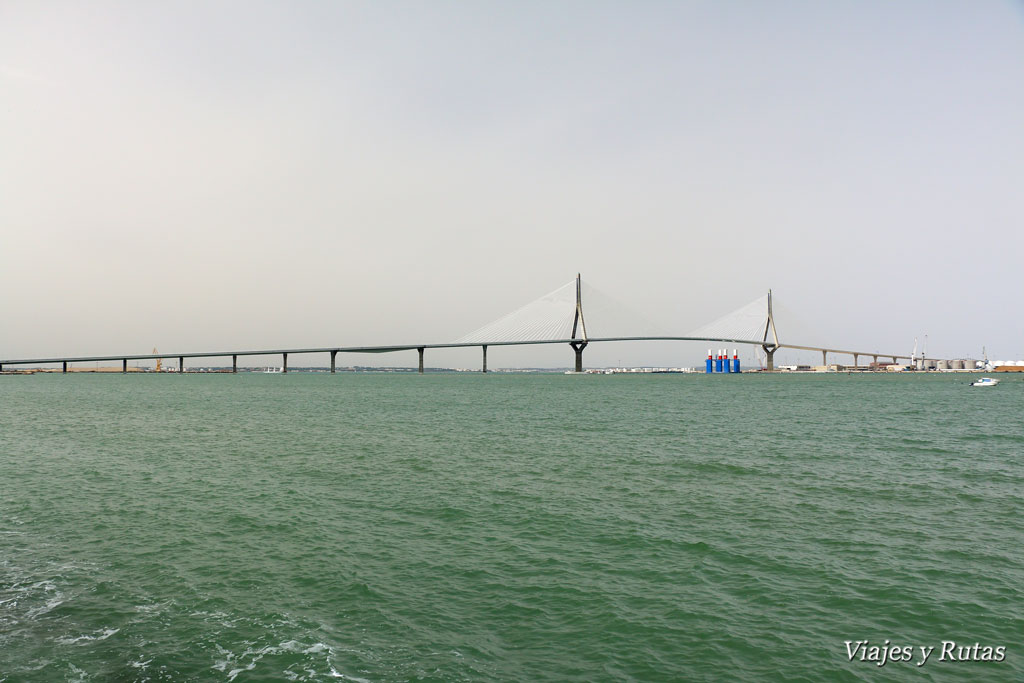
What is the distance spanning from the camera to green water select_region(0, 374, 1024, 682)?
7.53 meters

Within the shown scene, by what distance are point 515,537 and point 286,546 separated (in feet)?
14.6

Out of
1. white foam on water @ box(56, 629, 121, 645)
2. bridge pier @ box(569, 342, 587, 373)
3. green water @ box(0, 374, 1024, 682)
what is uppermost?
bridge pier @ box(569, 342, 587, 373)

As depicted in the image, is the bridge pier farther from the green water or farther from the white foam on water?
the white foam on water

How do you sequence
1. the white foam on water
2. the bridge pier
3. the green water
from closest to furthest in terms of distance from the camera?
the green water → the white foam on water → the bridge pier

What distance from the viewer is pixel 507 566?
35.4 feet

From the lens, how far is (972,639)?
802cm

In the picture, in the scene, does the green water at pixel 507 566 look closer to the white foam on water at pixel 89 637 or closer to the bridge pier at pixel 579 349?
the white foam on water at pixel 89 637

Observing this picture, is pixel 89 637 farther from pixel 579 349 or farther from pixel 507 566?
pixel 579 349

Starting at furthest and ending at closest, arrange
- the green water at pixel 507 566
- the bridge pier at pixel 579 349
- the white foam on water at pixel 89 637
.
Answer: the bridge pier at pixel 579 349, the white foam on water at pixel 89 637, the green water at pixel 507 566

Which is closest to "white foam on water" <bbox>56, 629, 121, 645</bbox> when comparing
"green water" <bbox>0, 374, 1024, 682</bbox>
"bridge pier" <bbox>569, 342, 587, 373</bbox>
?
"green water" <bbox>0, 374, 1024, 682</bbox>

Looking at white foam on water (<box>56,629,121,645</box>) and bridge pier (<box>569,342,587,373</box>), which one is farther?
bridge pier (<box>569,342,587,373</box>)

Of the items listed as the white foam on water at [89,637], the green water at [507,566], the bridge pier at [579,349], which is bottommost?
the green water at [507,566]

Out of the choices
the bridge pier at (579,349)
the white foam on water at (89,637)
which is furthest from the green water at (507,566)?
the bridge pier at (579,349)

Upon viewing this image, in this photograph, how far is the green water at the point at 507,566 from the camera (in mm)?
7531
